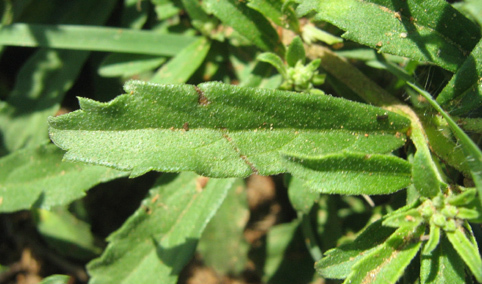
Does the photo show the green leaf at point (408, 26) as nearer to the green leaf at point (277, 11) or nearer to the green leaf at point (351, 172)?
the green leaf at point (277, 11)

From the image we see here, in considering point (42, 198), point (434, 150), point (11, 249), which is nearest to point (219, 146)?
point (434, 150)

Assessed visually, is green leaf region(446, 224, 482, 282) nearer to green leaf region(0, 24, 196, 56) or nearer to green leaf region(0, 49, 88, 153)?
green leaf region(0, 24, 196, 56)

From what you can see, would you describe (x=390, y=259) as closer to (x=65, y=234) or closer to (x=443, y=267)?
(x=443, y=267)

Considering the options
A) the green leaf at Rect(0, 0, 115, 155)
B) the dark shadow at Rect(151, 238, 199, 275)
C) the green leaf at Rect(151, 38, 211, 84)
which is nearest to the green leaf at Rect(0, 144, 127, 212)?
the green leaf at Rect(0, 0, 115, 155)

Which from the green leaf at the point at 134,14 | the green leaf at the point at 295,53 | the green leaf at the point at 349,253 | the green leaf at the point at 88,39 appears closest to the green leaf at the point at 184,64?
the green leaf at the point at 88,39

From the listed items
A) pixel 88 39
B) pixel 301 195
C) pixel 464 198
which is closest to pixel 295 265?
pixel 301 195

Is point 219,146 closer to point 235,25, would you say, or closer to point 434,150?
point 235,25

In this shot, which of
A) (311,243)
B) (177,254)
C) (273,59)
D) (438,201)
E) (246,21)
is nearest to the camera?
(438,201)
